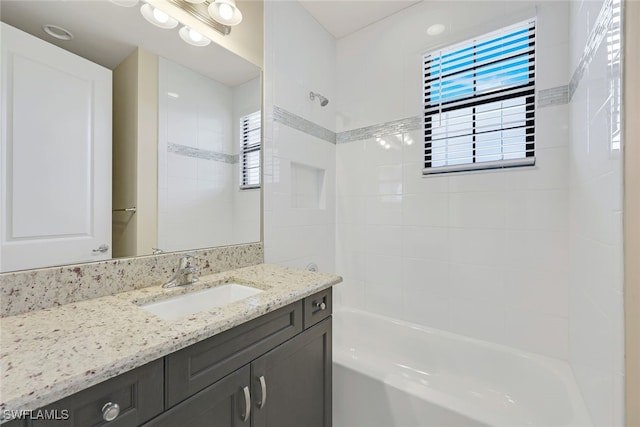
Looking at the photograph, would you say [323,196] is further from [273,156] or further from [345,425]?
[345,425]

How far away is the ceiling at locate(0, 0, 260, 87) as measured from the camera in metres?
0.88

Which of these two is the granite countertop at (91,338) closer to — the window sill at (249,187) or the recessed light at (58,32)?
the window sill at (249,187)

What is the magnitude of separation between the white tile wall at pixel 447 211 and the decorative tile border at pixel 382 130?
0.14 ft

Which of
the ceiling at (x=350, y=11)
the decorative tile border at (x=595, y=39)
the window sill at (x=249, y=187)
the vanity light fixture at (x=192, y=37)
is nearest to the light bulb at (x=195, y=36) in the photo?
the vanity light fixture at (x=192, y=37)

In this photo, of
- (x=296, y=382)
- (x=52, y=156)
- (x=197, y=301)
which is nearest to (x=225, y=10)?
(x=52, y=156)

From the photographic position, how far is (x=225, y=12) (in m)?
1.39

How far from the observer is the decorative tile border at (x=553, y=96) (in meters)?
1.47

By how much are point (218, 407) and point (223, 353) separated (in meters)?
0.15

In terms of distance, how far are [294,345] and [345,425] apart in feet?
2.65

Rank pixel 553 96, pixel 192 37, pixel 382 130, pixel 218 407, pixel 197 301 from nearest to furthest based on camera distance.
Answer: pixel 218 407 → pixel 197 301 → pixel 192 37 → pixel 553 96 → pixel 382 130

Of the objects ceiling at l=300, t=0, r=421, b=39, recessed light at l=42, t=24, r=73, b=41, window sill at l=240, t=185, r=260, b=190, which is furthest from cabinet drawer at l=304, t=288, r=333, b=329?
ceiling at l=300, t=0, r=421, b=39

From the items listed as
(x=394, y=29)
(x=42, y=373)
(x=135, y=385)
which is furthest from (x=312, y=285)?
(x=394, y=29)

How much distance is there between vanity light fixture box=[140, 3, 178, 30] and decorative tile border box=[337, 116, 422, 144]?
1386 millimetres

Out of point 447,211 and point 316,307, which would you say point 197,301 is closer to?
point 316,307
